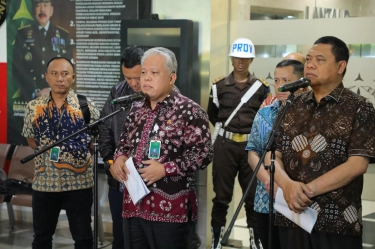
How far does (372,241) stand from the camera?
5574 mm

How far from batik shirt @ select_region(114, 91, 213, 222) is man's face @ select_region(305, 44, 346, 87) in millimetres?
657

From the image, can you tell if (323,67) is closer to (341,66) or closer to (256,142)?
(341,66)

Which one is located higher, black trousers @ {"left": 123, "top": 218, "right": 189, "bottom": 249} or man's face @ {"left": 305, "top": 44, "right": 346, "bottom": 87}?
man's face @ {"left": 305, "top": 44, "right": 346, "bottom": 87}

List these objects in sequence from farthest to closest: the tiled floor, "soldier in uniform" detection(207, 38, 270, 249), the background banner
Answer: the background banner
"soldier in uniform" detection(207, 38, 270, 249)
the tiled floor

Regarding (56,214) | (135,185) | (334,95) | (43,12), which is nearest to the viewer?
(334,95)

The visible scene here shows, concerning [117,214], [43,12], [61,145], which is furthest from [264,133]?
[43,12]

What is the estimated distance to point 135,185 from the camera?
11.1 ft

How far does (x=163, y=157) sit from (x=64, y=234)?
350cm

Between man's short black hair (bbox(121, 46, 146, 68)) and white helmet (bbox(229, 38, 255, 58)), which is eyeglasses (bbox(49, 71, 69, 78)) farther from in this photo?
white helmet (bbox(229, 38, 255, 58))

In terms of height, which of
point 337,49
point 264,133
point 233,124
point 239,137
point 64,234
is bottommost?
point 64,234

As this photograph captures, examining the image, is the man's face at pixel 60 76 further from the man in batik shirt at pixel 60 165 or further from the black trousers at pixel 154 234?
the black trousers at pixel 154 234

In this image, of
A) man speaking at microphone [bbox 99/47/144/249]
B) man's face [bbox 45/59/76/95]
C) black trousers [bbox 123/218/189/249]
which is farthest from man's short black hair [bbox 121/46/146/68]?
black trousers [bbox 123/218/189/249]

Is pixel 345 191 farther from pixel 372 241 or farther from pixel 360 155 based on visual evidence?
pixel 372 241

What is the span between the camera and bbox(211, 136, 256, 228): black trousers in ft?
18.6
